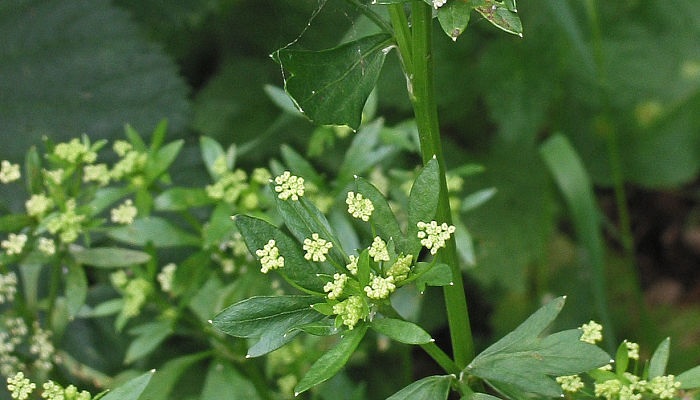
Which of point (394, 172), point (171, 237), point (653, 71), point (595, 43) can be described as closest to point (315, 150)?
point (394, 172)

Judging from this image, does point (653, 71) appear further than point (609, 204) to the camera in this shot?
No

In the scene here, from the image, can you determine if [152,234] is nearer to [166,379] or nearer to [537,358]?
[166,379]

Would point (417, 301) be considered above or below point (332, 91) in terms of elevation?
below

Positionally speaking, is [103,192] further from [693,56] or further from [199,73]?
[693,56]

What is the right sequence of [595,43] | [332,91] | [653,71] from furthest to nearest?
[653,71] < [595,43] < [332,91]

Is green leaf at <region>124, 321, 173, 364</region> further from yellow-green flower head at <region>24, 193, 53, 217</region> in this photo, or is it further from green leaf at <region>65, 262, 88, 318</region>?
yellow-green flower head at <region>24, 193, 53, 217</region>

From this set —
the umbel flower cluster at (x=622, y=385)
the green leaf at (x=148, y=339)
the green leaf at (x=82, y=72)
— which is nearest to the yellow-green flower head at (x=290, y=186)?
the umbel flower cluster at (x=622, y=385)

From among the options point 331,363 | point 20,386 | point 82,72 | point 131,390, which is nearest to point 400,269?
point 331,363
